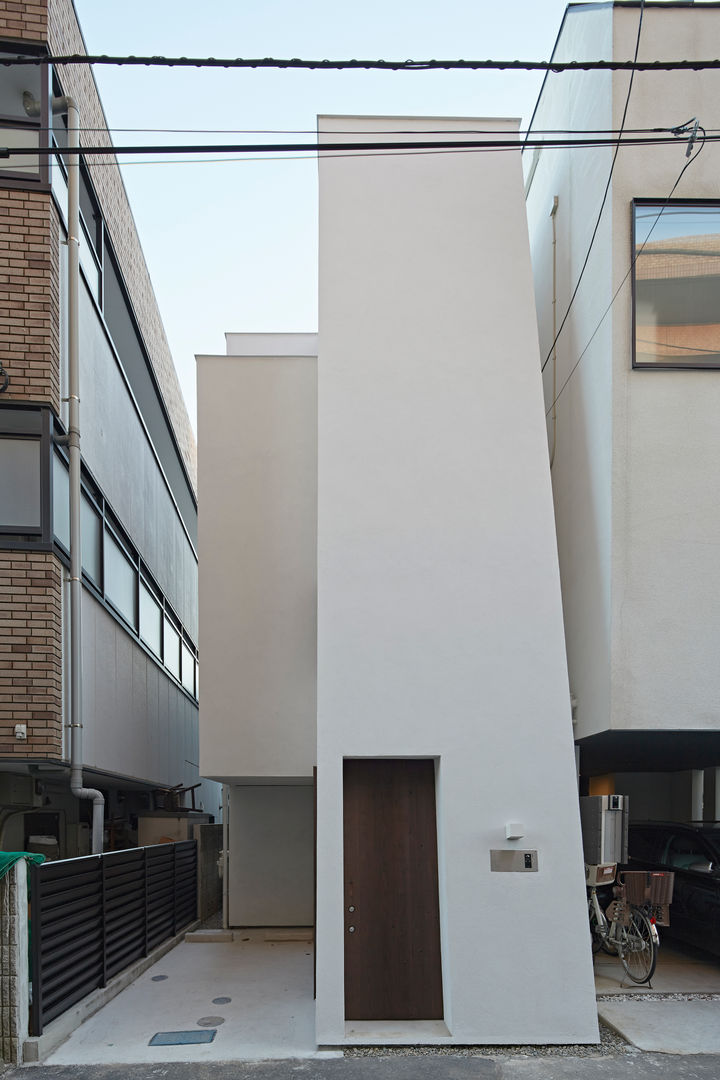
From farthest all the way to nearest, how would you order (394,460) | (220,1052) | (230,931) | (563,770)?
(230,931) → (394,460) → (563,770) → (220,1052)

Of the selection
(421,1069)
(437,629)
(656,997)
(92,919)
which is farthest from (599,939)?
(92,919)

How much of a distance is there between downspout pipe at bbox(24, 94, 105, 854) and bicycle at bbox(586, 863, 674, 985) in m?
5.36

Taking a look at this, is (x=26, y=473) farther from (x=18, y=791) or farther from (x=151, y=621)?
(x=151, y=621)

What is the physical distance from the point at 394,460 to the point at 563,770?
3.25 metres

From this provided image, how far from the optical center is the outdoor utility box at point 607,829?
9.69m

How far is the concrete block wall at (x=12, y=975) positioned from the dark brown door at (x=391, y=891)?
8.64ft

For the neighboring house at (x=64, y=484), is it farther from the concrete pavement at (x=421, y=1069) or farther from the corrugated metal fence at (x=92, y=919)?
the concrete pavement at (x=421, y=1069)

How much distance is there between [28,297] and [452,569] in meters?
4.97

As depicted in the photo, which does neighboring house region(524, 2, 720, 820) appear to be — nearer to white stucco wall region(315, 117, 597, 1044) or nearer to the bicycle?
white stucco wall region(315, 117, 597, 1044)

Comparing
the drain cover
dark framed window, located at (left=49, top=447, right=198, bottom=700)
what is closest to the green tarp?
the drain cover

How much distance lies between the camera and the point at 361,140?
9.94 metres

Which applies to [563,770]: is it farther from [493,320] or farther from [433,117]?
[433,117]

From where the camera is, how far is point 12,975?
703 centimetres

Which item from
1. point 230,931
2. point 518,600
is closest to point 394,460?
point 518,600
